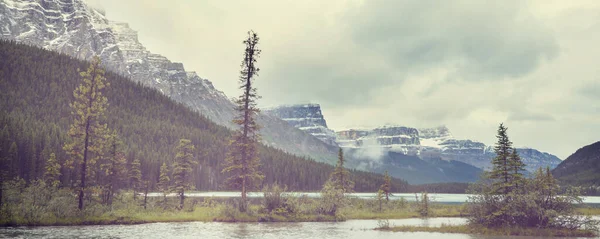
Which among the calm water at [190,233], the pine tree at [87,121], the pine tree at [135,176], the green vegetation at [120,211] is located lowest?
the calm water at [190,233]

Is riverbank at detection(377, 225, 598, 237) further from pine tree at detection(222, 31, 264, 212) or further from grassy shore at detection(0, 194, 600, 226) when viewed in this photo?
pine tree at detection(222, 31, 264, 212)

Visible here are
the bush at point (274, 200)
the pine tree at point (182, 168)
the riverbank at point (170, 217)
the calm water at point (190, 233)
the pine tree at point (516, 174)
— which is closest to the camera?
the calm water at point (190, 233)

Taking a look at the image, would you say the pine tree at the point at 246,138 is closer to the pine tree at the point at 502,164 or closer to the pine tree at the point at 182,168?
the pine tree at the point at 182,168

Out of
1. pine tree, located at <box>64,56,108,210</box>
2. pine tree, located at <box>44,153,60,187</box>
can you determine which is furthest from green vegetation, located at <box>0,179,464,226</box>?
pine tree, located at <box>64,56,108,210</box>

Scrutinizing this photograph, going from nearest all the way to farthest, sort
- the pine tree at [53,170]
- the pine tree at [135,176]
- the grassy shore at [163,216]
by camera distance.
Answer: the grassy shore at [163,216] → the pine tree at [53,170] → the pine tree at [135,176]

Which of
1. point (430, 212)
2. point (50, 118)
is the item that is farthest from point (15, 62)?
point (430, 212)

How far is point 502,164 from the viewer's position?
43.9 m

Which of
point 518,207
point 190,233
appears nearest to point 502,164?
point 518,207

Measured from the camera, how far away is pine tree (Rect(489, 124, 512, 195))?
1679 inches

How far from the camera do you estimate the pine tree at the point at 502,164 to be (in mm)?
42656

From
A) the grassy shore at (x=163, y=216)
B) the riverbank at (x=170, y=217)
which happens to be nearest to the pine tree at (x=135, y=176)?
the grassy shore at (x=163, y=216)

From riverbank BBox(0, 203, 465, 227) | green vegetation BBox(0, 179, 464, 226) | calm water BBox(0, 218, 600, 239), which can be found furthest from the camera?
green vegetation BBox(0, 179, 464, 226)

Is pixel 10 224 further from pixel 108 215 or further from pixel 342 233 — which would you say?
pixel 342 233

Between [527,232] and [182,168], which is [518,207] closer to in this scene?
[527,232]
